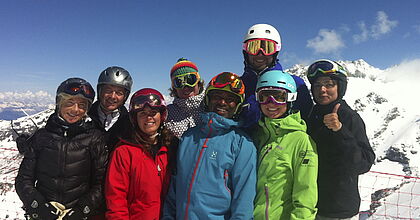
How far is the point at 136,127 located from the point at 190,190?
4.24 ft

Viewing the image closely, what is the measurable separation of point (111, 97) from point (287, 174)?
3375 mm

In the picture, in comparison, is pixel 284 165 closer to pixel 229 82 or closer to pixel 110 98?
pixel 229 82

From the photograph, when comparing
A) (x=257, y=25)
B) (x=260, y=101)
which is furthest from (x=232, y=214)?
(x=257, y=25)

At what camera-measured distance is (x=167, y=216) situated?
3482mm

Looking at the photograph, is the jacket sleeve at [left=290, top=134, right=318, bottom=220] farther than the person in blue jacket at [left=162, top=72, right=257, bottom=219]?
No

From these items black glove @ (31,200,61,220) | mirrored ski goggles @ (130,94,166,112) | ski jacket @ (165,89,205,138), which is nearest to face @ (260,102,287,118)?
ski jacket @ (165,89,205,138)

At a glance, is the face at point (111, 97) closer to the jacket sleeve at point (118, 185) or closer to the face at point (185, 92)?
the face at point (185, 92)

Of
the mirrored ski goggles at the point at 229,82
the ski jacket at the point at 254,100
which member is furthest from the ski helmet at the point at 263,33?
→ the mirrored ski goggles at the point at 229,82

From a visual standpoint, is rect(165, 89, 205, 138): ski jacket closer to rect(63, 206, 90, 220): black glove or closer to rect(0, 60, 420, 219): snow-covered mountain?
rect(63, 206, 90, 220): black glove

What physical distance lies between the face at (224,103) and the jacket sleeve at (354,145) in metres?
1.45

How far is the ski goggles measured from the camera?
15.9ft

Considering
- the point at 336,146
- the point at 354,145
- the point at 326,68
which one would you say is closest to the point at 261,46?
the point at 326,68

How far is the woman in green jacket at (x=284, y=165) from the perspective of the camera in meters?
3.08

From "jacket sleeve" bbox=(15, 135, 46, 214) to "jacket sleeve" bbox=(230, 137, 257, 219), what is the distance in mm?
2551
